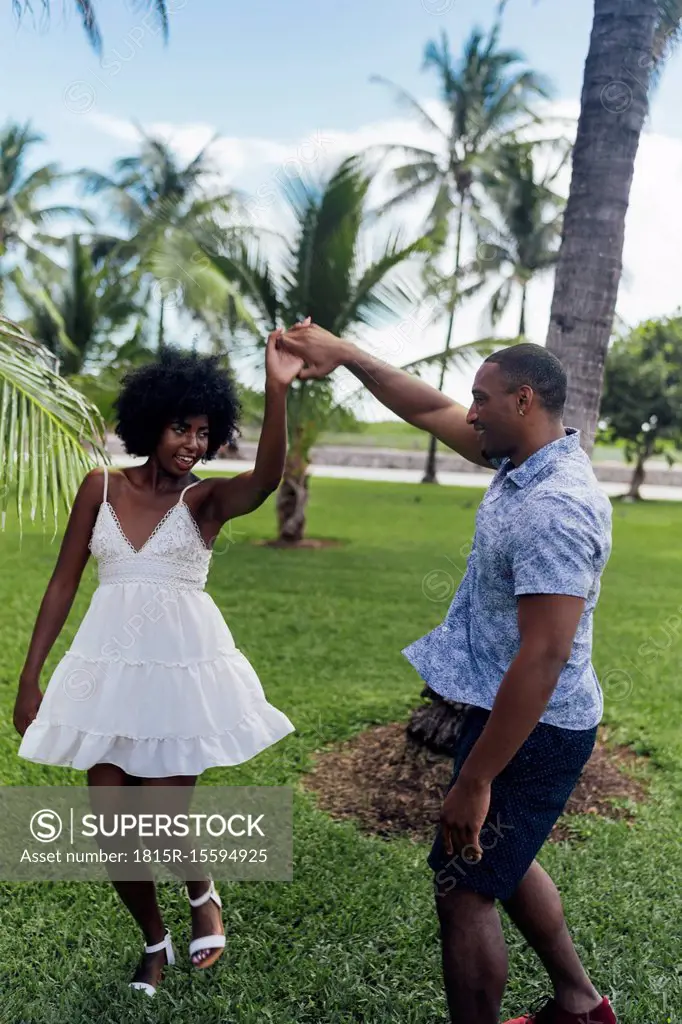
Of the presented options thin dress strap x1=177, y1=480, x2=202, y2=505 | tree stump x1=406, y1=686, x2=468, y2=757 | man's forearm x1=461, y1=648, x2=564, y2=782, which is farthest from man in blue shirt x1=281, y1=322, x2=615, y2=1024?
tree stump x1=406, y1=686, x2=468, y2=757

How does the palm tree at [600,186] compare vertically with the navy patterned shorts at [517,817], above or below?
above

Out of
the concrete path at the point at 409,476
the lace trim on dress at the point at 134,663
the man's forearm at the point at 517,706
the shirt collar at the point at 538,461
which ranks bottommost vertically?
the concrete path at the point at 409,476

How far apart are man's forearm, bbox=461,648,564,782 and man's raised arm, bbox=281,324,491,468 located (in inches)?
34.1

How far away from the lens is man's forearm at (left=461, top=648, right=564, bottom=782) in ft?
5.99

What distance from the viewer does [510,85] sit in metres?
27.1

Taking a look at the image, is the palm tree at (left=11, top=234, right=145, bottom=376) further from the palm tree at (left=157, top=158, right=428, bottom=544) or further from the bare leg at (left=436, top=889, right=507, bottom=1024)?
the bare leg at (left=436, top=889, right=507, bottom=1024)

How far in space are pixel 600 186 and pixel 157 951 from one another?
369cm

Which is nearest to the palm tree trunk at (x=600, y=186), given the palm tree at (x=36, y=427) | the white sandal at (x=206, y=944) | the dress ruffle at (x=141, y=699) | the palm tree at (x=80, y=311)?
the palm tree at (x=36, y=427)

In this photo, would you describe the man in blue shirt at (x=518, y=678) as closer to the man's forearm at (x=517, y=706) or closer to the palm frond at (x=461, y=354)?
the man's forearm at (x=517, y=706)

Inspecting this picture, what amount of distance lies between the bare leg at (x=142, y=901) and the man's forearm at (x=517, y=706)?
113 centimetres

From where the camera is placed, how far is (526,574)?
6.11 feet

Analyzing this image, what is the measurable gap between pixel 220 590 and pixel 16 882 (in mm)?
5807

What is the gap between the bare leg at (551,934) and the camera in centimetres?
220

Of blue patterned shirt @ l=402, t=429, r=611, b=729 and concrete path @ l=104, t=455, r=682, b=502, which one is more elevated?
blue patterned shirt @ l=402, t=429, r=611, b=729
